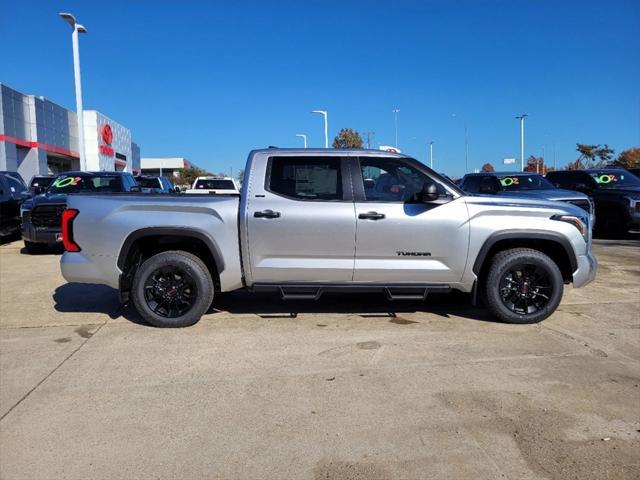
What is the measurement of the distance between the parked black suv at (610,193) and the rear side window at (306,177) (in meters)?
10.6

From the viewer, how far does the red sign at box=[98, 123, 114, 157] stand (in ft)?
149


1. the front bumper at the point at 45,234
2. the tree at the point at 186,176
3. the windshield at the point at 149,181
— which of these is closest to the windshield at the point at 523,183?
the front bumper at the point at 45,234

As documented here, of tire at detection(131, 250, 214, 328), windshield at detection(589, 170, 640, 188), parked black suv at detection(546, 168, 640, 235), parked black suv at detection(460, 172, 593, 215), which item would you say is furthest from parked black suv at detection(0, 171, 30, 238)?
windshield at detection(589, 170, 640, 188)

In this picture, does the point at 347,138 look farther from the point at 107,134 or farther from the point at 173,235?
the point at 173,235

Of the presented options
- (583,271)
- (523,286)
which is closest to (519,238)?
(523,286)

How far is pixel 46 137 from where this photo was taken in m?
36.4

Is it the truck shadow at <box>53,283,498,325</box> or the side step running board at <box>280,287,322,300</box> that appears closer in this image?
the side step running board at <box>280,287,322,300</box>

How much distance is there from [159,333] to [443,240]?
3115 millimetres

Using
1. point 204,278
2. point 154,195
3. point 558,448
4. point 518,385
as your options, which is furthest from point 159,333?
point 558,448

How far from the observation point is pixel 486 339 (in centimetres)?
532

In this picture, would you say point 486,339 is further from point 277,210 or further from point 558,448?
point 277,210

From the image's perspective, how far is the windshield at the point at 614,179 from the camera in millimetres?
13984

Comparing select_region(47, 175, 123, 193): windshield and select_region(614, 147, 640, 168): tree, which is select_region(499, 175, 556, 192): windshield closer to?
select_region(47, 175, 123, 193): windshield

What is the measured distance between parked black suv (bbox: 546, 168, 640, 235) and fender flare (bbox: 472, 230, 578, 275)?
9.05 meters
